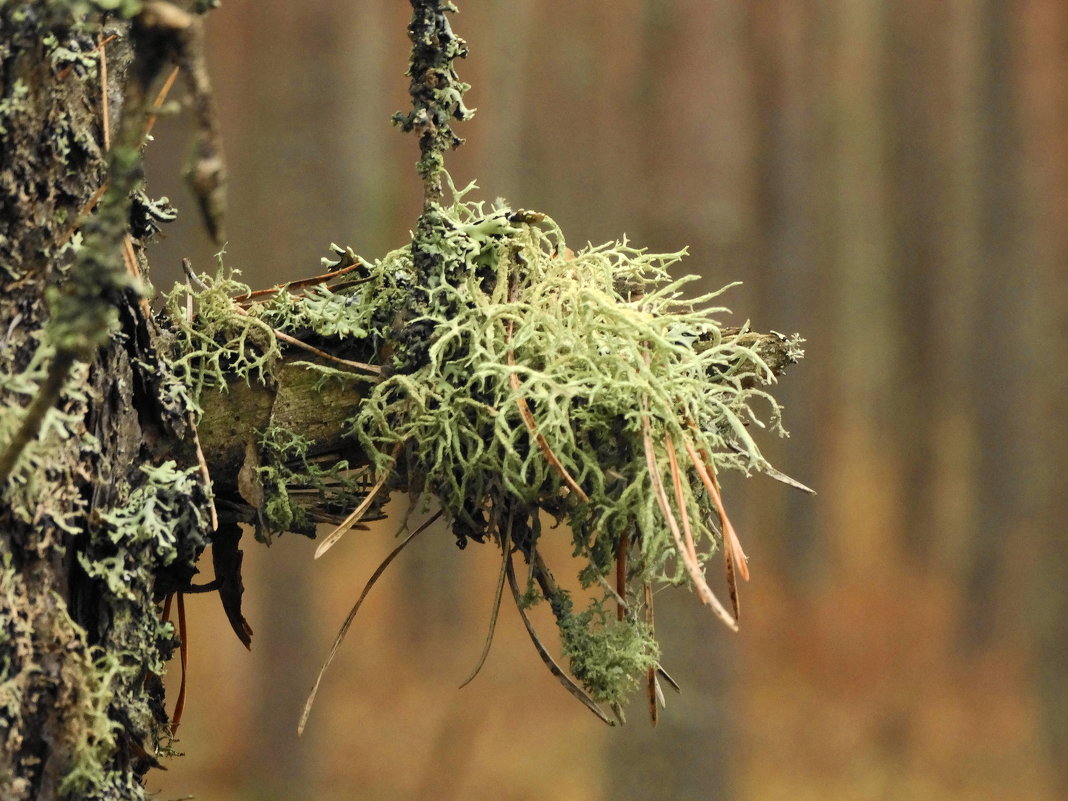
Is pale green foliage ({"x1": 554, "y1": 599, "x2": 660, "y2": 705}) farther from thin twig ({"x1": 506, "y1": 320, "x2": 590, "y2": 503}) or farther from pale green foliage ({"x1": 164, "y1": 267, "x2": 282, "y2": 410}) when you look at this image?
pale green foliage ({"x1": 164, "y1": 267, "x2": 282, "y2": 410})

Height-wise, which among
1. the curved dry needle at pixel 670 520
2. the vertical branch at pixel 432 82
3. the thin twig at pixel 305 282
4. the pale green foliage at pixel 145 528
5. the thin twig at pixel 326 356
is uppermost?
the vertical branch at pixel 432 82

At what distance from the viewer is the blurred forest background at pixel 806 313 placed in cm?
170

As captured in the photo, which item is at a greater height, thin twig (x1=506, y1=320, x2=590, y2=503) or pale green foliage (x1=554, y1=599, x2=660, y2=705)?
thin twig (x1=506, y1=320, x2=590, y2=503)

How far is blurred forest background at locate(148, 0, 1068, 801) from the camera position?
1.70 m

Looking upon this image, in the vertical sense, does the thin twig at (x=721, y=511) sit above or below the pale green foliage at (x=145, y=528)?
above

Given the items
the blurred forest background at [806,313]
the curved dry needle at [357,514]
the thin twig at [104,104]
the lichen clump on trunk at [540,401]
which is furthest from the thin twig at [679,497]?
the blurred forest background at [806,313]

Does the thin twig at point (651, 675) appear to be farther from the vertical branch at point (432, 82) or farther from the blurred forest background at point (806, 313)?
A: the blurred forest background at point (806, 313)

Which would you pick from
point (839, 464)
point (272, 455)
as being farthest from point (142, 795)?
point (839, 464)

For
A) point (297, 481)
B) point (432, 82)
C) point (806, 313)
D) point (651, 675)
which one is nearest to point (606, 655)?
point (651, 675)

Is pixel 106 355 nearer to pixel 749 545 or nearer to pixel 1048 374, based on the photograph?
pixel 749 545

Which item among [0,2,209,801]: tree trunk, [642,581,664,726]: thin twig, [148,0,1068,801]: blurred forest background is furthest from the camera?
[148,0,1068,801]: blurred forest background

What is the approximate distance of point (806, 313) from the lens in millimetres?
1871

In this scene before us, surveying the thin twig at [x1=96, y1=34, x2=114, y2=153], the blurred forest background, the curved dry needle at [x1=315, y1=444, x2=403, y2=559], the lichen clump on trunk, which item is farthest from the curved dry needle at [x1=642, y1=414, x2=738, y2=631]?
the blurred forest background

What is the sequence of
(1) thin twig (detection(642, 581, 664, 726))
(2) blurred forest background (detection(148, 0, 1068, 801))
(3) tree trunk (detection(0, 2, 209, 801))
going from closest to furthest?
(3) tree trunk (detection(0, 2, 209, 801)) < (1) thin twig (detection(642, 581, 664, 726)) < (2) blurred forest background (detection(148, 0, 1068, 801))
